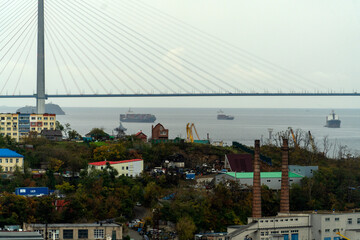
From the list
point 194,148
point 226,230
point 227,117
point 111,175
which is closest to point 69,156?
point 111,175

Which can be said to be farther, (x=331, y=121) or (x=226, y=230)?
(x=331, y=121)

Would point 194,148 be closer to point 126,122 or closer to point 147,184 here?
point 147,184

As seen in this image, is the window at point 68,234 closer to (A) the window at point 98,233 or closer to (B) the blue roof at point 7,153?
(A) the window at point 98,233

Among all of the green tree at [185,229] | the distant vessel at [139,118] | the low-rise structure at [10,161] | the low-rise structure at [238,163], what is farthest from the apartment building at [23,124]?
the distant vessel at [139,118]

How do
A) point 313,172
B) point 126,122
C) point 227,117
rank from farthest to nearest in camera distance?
point 227,117
point 126,122
point 313,172

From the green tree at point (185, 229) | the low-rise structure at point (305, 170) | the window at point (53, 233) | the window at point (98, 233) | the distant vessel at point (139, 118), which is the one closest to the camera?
the window at point (53, 233)

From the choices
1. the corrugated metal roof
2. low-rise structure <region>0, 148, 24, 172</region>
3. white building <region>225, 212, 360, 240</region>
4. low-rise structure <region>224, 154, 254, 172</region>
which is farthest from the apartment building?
white building <region>225, 212, 360, 240</region>

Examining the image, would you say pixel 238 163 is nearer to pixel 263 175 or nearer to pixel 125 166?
pixel 263 175

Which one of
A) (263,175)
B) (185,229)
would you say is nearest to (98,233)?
(185,229)
